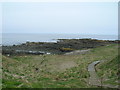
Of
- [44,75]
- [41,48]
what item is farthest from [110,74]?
[41,48]

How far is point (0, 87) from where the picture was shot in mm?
9625

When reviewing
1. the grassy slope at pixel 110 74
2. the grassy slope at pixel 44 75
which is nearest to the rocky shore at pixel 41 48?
the grassy slope at pixel 44 75

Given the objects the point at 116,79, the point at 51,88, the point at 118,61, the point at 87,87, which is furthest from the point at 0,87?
the point at 118,61

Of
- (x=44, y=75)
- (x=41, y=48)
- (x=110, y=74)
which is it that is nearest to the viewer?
(x=110, y=74)

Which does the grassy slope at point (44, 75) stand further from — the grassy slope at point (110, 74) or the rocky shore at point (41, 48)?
the rocky shore at point (41, 48)

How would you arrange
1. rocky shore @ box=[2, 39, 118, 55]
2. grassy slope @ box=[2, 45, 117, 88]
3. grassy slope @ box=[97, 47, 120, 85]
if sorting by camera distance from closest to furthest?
1. grassy slope @ box=[2, 45, 117, 88]
2. grassy slope @ box=[97, 47, 120, 85]
3. rocky shore @ box=[2, 39, 118, 55]

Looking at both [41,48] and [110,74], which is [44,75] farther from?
[41,48]

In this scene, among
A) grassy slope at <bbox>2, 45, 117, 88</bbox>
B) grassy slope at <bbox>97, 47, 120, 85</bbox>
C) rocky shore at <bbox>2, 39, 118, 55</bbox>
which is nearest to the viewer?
grassy slope at <bbox>2, 45, 117, 88</bbox>

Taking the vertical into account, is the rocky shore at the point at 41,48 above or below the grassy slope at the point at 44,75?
above

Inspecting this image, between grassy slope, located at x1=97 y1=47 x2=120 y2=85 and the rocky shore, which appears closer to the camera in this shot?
grassy slope, located at x1=97 y1=47 x2=120 y2=85

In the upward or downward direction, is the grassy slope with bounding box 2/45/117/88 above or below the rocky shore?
below

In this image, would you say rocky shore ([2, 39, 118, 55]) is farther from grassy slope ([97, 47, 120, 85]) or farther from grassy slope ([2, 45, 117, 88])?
grassy slope ([97, 47, 120, 85])

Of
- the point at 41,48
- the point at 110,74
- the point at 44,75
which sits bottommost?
the point at 44,75

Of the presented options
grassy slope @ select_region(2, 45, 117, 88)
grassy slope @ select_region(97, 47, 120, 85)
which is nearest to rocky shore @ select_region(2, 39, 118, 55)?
grassy slope @ select_region(2, 45, 117, 88)
